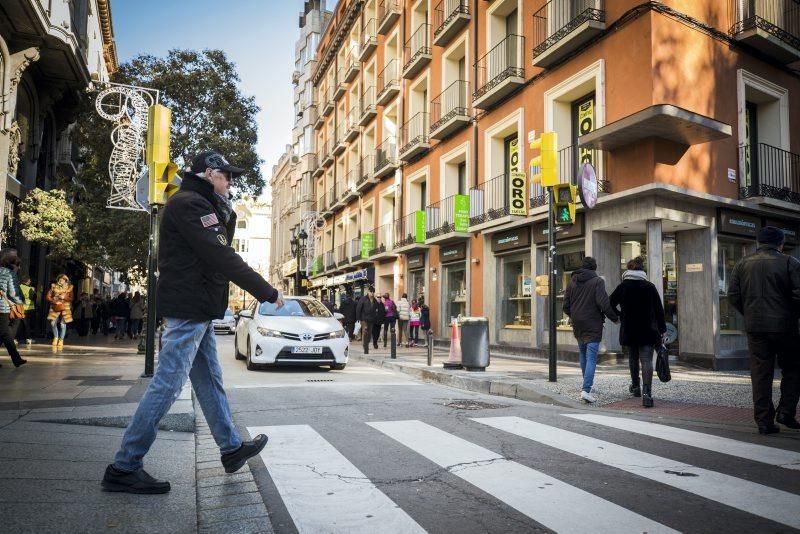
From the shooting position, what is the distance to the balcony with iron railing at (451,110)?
65.1 ft

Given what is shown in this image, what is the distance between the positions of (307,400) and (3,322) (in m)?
5.96

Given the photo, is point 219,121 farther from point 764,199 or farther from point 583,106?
point 764,199

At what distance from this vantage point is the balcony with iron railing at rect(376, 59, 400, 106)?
1032 inches

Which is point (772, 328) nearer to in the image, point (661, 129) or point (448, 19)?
point (661, 129)

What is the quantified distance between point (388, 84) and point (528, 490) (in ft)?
81.6

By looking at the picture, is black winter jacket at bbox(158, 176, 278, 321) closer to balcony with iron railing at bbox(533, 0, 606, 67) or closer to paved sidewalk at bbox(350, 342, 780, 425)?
paved sidewalk at bbox(350, 342, 780, 425)

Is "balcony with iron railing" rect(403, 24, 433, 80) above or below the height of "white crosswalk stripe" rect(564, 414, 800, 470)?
above

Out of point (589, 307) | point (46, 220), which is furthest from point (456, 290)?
point (589, 307)

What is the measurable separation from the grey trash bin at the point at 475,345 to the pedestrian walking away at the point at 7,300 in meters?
7.61

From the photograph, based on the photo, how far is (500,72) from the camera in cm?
1792

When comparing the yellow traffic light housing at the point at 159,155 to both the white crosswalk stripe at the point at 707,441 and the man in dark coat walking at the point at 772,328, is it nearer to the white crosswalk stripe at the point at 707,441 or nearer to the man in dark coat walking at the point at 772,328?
the white crosswalk stripe at the point at 707,441

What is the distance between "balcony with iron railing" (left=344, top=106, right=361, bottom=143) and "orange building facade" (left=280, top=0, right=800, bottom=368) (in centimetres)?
851

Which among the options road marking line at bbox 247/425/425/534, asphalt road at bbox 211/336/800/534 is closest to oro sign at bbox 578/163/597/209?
asphalt road at bbox 211/336/800/534

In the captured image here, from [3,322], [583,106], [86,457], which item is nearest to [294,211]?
[583,106]
